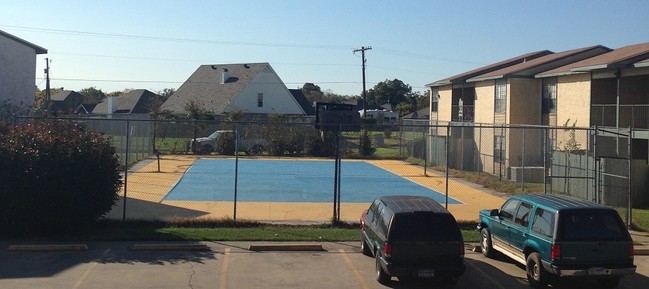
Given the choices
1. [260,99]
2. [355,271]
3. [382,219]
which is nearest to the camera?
[382,219]

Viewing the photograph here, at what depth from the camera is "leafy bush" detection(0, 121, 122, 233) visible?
15438mm

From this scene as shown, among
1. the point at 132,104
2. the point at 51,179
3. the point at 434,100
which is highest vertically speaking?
the point at 132,104

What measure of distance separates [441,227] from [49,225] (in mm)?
9555

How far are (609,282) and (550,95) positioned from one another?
83.0 feet

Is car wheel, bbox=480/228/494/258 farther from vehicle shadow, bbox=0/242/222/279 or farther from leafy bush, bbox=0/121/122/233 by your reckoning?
leafy bush, bbox=0/121/122/233

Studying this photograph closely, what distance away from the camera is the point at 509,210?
13.9 m

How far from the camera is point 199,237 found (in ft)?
53.5

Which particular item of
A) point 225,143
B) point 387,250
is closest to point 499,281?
point 387,250

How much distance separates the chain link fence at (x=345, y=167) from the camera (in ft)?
68.2

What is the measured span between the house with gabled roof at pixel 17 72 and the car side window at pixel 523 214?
17732mm

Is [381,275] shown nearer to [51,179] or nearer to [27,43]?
[51,179]

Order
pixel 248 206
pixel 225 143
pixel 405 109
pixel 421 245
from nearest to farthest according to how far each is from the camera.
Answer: pixel 421 245, pixel 248 206, pixel 225 143, pixel 405 109

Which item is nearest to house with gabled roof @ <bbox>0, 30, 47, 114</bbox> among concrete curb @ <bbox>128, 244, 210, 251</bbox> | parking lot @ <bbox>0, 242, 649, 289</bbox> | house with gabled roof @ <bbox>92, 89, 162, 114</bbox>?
concrete curb @ <bbox>128, 244, 210, 251</bbox>

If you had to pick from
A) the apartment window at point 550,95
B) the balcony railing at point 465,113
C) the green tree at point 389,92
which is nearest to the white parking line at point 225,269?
the apartment window at point 550,95
